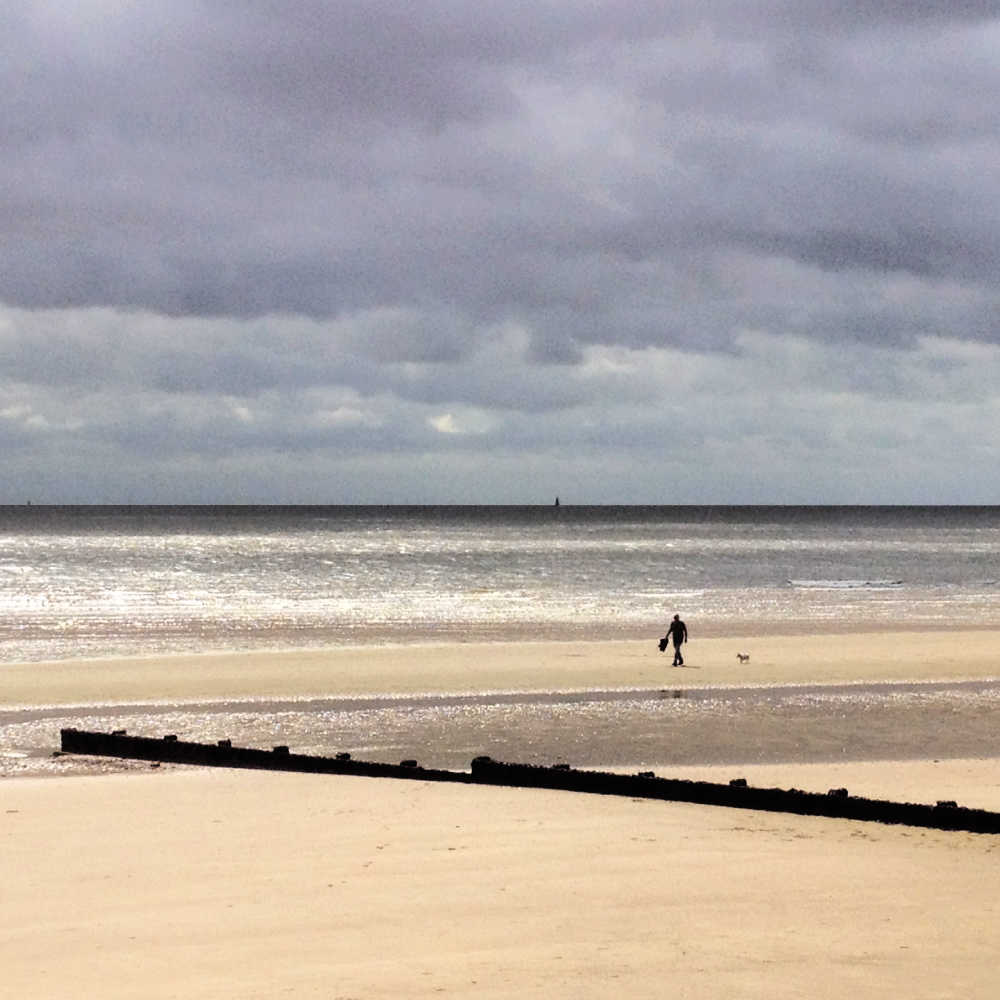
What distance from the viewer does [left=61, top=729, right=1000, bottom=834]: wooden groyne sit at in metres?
13.3

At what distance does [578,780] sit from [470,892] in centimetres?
436

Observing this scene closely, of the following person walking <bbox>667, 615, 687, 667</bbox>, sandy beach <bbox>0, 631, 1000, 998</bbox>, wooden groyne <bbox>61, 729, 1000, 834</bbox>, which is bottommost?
sandy beach <bbox>0, 631, 1000, 998</bbox>

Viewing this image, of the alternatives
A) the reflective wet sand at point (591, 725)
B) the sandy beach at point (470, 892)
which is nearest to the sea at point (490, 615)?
the reflective wet sand at point (591, 725)

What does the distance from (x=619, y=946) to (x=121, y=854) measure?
541 cm

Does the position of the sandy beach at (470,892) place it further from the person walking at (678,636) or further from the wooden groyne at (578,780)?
the person walking at (678,636)

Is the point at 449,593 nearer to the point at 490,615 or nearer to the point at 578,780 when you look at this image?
the point at 490,615

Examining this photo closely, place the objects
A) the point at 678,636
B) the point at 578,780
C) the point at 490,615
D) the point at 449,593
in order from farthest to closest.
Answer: the point at 449,593 → the point at 490,615 → the point at 678,636 → the point at 578,780

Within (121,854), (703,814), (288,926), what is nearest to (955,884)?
(703,814)

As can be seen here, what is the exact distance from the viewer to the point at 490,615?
52938mm

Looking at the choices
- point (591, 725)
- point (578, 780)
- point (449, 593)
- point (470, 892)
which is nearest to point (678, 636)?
point (591, 725)

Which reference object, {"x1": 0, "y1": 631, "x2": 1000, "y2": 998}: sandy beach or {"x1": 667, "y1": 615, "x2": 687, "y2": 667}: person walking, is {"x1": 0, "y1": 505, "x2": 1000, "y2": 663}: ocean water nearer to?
{"x1": 667, "y1": 615, "x2": 687, "y2": 667}: person walking

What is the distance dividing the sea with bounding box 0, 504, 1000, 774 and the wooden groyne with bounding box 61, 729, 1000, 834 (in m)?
1.97

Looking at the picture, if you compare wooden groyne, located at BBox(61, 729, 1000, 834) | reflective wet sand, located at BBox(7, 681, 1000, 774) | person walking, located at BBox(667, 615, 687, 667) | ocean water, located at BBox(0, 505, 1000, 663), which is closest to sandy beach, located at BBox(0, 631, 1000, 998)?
wooden groyne, located at BBox(61, 729, 1000, 834)

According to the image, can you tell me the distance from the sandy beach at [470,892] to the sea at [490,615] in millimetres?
5013
